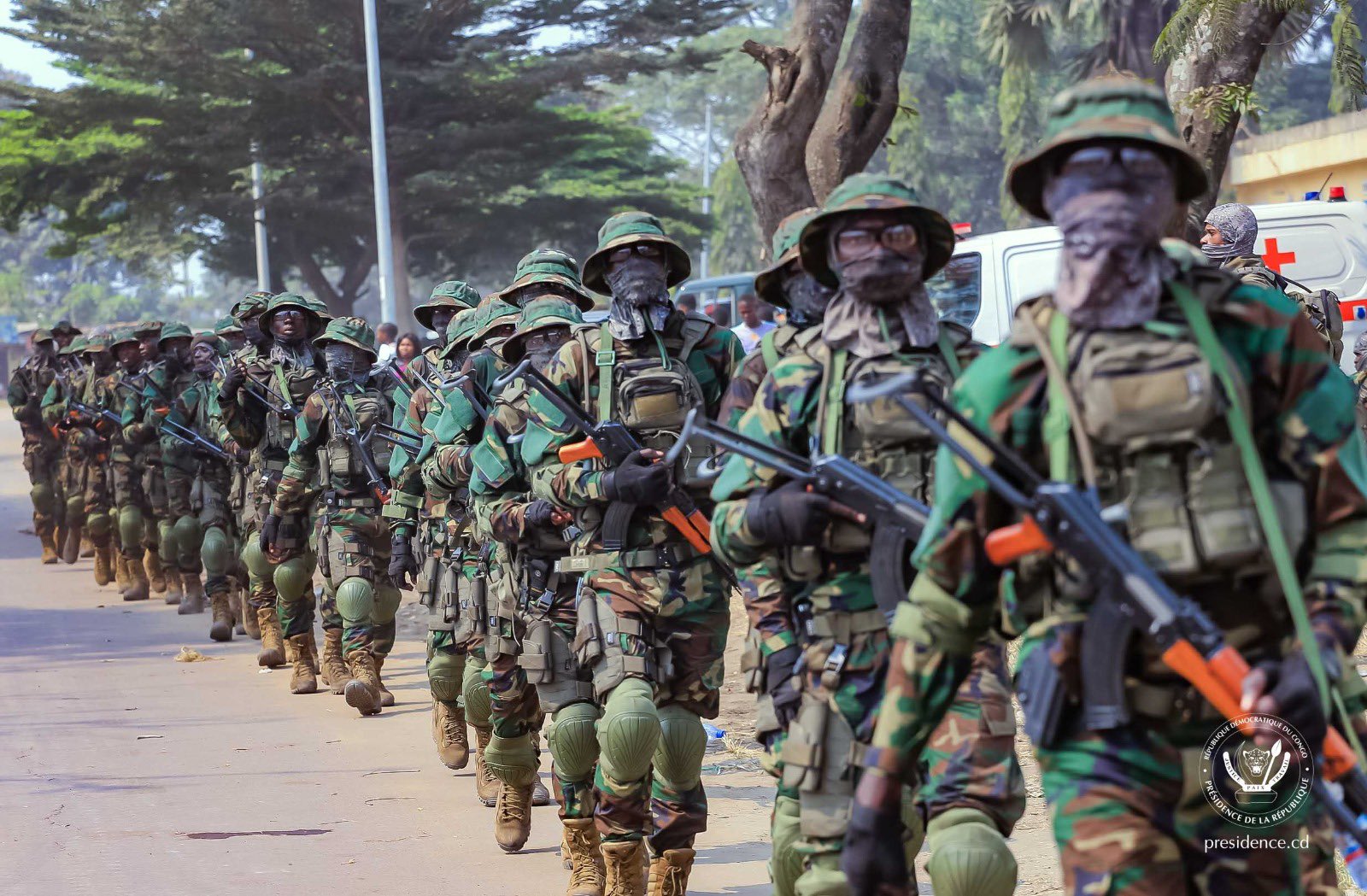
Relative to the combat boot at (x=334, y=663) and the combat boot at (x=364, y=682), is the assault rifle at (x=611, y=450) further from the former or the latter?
the combat boot at (x=334, y=663)

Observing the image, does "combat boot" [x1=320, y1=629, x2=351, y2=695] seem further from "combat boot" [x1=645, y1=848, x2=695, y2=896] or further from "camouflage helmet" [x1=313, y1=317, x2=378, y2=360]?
"combat boot" [x1=645, y1=848, x2=695, y2=896]

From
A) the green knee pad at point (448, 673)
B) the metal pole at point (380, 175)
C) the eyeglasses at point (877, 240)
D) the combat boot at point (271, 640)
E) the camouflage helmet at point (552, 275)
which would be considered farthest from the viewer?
the metal pole at point (380, 175)

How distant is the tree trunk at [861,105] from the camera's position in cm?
1203

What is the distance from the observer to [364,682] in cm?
1016

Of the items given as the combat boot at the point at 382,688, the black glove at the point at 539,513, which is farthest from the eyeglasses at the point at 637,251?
the combat boot at the point at 382,688

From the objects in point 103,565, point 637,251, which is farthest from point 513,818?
point 103,565

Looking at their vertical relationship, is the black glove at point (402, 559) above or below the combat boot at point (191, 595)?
above

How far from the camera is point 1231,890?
3.13m

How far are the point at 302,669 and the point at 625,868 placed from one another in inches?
217

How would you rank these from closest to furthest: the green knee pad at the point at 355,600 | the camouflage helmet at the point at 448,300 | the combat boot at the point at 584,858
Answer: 1. the combat boot at the point at 584,858
2. the camouflage helmet at the point at 448,300
3. the green knee pad at the point at 355,600

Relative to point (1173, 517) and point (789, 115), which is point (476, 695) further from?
point (789, 115)


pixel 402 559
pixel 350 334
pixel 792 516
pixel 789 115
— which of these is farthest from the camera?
pixel 789 115

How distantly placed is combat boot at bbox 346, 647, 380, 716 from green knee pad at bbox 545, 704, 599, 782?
3910 mm

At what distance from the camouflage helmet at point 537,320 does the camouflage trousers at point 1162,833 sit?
13.4 ft
